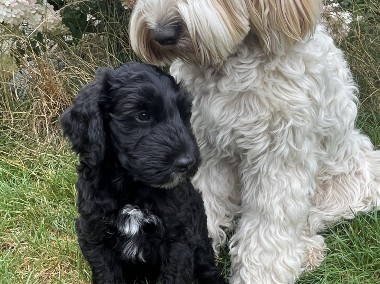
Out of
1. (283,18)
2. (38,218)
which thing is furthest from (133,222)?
(38,218)

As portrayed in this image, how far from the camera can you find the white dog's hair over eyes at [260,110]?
2.50m

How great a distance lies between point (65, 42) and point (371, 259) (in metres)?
2.43

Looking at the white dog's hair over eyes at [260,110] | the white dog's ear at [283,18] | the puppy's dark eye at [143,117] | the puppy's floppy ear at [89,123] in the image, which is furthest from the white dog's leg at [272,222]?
the puppy's floppy ear at [89,123]

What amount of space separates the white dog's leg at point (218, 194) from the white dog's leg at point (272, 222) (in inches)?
6.7

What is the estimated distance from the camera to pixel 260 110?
2697mm

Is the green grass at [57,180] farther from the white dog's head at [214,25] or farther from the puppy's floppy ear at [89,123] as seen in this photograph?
the white dog's head at [214,25]

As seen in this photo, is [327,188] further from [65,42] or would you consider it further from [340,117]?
[65,42]

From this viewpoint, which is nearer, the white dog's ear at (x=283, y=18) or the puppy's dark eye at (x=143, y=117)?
the puppy's dark eye at (x=143, y=117)

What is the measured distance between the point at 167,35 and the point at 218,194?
991 mm

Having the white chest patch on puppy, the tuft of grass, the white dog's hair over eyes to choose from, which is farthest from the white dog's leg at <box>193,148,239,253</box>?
the white chest patch on puppy

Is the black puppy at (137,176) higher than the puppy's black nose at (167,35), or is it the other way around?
the puppy's black nose at (167,35)

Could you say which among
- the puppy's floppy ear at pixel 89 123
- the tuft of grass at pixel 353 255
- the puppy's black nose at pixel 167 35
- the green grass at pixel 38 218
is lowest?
the green grass at pixel 38 218

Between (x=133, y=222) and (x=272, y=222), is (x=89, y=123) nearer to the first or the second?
(x=133, y=222)

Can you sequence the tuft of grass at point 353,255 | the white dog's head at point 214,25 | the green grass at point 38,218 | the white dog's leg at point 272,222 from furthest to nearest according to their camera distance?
the green grass at point 38,218
the tuft of grass at point 353,255
the white dog's leg at point 272,222
the white dog's head at point 214,25
